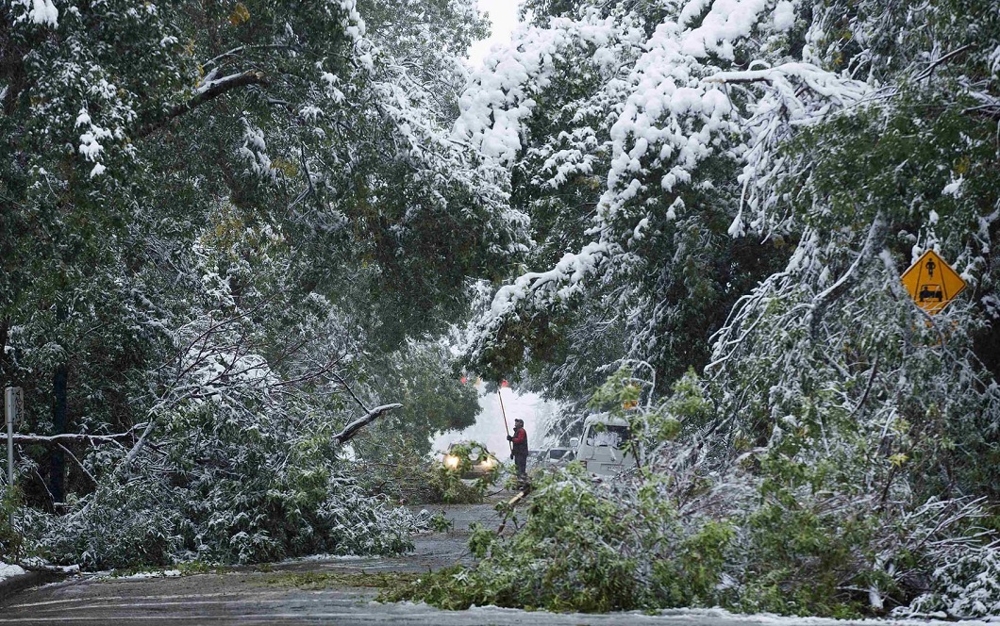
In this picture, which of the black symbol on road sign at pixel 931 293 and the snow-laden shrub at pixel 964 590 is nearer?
the snow-laden shrub at pixel 964 590

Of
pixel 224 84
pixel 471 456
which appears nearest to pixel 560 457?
pixel 224 84

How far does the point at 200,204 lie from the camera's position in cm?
1941

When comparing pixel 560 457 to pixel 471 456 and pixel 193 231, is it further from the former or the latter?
pixel 471 456

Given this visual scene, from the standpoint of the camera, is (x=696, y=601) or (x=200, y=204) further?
(x=200, y=204)

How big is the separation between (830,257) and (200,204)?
1000cm

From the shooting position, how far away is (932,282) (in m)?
12.1

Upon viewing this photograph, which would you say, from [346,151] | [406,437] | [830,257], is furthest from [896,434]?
[406,437]

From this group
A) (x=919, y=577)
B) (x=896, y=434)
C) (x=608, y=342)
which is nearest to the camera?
(x=919, y=577)

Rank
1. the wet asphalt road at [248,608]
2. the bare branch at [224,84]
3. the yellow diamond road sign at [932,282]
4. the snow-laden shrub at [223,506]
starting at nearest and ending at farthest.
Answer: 1. the wet asphalt road at [248,608]
2. the yellow diamond road sign at [932,282]
3. the snow-laden shrub at [223,506]
4. the bare branch at [224,84]

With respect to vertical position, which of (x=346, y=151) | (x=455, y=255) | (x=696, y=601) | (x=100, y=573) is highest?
(x=346, y=151)

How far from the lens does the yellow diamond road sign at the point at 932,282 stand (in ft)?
39.4

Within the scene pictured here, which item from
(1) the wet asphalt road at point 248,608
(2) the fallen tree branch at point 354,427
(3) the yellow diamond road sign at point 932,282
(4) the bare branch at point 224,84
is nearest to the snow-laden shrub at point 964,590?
(1) the wet asphalt road at point 248,608

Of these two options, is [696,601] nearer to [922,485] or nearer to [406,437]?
[922,485]

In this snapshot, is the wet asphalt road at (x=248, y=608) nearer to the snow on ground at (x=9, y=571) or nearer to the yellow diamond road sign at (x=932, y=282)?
the snow on ground at (x=9, y=571)
